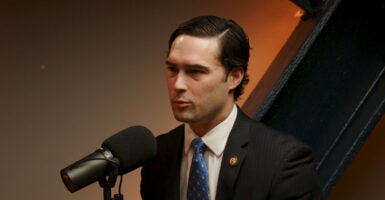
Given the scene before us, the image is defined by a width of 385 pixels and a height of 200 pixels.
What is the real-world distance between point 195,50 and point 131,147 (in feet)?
1.32

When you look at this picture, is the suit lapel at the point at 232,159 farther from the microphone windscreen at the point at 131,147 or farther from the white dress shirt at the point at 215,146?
the microphone windscreen at the point at 131,147

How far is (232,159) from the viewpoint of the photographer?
1.59 metres

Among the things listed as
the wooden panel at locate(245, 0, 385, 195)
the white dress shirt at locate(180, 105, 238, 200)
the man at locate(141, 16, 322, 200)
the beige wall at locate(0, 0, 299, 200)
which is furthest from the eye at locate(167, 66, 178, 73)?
the beige wall at locate(0, 0, 299, 200)

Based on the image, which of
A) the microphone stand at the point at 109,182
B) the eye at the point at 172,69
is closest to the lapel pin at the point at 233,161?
the eye at the point at 172,69

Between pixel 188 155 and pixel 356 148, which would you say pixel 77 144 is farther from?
pixel 356 148

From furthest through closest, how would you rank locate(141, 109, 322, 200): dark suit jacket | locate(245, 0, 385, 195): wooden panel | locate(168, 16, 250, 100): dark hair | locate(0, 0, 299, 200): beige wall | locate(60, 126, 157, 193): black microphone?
locate(0, 0, 299, 200): beige wall → locate(245, 0, 385, 195): wooden panel → locate(168, 16, 250, 100): dark hair → locate(141, 109, 322, 200): dark suit jacket → locate(60, 126, 157, 193): black microphone

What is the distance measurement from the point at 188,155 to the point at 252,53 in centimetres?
137

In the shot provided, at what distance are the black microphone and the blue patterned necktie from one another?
0.84ft

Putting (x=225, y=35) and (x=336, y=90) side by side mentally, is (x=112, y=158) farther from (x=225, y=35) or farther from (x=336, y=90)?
(x=336, y=90)

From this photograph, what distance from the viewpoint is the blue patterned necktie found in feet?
5.20

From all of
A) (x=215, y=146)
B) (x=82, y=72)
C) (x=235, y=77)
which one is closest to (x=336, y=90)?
(x=235, y=77)

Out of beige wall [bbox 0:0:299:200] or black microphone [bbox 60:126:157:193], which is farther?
beige wall [bbox 0:0:299:200]

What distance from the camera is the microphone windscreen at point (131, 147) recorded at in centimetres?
129

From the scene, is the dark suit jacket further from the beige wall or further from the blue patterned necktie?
the beige wall
